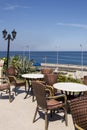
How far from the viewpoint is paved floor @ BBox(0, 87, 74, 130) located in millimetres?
5434

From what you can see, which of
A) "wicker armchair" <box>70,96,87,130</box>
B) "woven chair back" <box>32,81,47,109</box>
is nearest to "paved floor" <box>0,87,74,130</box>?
"woven chair back" <box>32,81,47,109</box>

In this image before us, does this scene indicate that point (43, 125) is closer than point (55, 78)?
Yes

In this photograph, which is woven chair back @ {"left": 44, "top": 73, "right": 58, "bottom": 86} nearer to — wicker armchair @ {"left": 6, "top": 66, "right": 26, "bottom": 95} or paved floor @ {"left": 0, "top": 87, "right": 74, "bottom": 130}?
paved floor @ {"left": 0, "top": 87, "right": 74, "bottom": 130}

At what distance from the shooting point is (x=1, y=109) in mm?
6754

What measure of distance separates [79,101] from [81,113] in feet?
0.69

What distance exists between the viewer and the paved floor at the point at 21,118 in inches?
214

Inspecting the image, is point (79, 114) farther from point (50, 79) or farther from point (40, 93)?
point (50, 79)

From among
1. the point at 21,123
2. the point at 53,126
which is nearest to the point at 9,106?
the point at 21,123

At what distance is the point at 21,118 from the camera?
6035mm

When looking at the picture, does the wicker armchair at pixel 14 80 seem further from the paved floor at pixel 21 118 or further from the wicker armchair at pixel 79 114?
the wicker armchair at pixel 79 114

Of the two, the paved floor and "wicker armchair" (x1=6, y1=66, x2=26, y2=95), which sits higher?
"wicker armchair" (x1=6, y1=66, x2=26, y2=95)

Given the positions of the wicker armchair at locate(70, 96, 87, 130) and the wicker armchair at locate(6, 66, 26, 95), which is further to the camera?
the wicker armchair at locate(6, 66, 26, 95)

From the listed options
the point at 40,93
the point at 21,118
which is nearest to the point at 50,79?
the point at 21,118

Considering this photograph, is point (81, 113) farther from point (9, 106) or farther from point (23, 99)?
point (23, 99)
